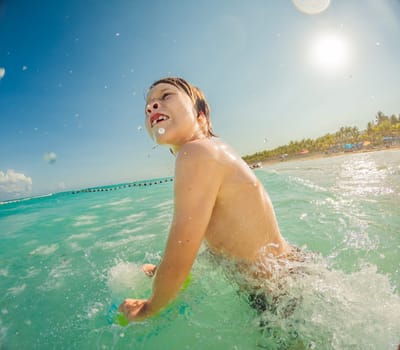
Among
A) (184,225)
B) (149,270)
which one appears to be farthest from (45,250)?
(184,225)

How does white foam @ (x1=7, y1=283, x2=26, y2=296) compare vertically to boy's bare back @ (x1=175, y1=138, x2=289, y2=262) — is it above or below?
below

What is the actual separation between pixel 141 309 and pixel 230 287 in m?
1.06

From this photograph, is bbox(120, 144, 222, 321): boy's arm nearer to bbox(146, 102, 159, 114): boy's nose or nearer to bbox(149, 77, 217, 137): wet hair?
bbox(146, 102, 159, 114): boy's nose

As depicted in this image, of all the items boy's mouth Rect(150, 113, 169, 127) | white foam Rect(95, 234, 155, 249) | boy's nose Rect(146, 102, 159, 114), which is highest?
boy's nose Rect(146, 102, 159, 114)

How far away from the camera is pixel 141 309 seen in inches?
51.3

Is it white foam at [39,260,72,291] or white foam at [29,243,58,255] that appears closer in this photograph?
white foam at [39,260,72,291]

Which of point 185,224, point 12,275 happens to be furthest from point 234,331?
point 12,275

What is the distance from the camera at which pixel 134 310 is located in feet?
4.37

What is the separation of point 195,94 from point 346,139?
83611 mm

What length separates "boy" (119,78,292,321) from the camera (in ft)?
4.10

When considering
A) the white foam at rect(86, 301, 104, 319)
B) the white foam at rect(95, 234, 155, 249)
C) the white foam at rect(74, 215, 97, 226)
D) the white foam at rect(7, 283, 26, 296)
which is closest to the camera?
the white foam at rect(86, 301, 104, 319)

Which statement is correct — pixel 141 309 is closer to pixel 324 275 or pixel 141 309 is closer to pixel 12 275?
pixel 324 275

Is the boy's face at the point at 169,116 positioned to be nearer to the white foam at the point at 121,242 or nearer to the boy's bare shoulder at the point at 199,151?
the boy's bare shoulder at the point at 199,151

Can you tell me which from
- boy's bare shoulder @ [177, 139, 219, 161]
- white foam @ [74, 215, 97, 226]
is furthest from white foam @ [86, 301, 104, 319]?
white foam @ [74, 215, 97, 226]
